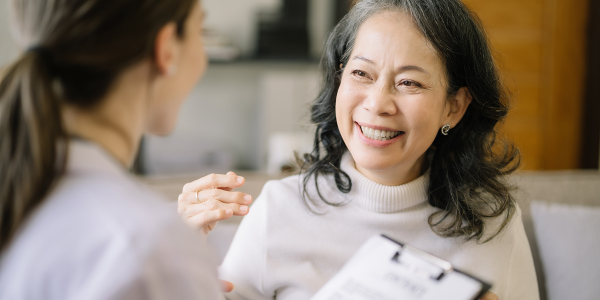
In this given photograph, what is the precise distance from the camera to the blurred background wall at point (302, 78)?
159 inches

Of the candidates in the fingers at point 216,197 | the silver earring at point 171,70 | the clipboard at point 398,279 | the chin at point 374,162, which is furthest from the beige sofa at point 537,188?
the silver earring at point 171,70

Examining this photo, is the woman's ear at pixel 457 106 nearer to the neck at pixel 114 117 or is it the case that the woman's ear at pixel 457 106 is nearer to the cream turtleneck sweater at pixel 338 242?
the cream turtleneck sweater at pixel 338 242

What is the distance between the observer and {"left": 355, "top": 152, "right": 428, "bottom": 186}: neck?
131cm

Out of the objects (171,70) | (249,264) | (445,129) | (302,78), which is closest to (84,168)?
(171,70)

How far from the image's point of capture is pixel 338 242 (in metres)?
1.27

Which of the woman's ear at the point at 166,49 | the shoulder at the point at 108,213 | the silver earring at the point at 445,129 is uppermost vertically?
the woman's ear at the point at 166,49

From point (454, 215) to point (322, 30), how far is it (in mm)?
3331

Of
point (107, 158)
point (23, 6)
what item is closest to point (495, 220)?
point (107, 158)

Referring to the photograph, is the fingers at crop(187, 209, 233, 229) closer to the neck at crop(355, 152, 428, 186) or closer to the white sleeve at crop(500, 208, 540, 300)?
the neck at crop(355, 152, 428, 186)

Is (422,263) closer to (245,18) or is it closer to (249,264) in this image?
(249,264)

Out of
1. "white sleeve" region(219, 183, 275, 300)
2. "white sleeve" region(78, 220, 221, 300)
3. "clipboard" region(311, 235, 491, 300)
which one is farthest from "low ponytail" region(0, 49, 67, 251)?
"white sleeve" region(219, 183, 275, 300)

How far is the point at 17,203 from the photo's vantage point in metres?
0.60

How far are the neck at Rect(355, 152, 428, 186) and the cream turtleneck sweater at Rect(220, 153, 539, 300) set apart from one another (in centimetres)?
3

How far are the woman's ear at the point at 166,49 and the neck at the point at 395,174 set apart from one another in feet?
2.33
